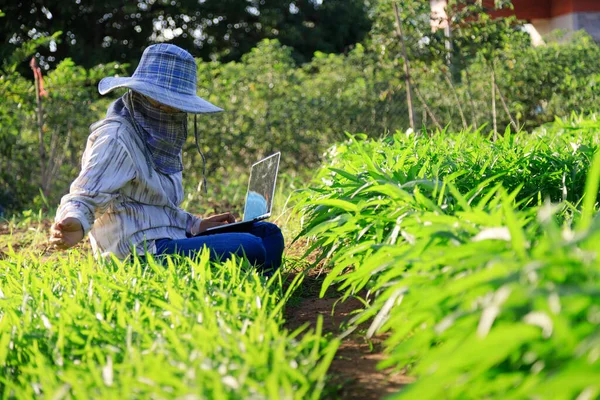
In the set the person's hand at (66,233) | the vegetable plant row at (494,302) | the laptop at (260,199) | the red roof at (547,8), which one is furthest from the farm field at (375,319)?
the red roof at (547,8)

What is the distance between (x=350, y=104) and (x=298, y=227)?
4.91 m

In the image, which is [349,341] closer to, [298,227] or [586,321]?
[586,321]

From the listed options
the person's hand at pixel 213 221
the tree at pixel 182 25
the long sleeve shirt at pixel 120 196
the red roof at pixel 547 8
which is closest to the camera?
the long sleeve shirt at pixel 120 196

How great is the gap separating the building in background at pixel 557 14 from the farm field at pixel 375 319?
42.0ft

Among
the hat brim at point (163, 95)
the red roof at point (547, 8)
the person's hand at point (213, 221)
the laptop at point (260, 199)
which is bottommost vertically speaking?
the person's hand at point (213, 221)

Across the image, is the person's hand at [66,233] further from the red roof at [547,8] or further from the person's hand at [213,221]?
the red roof at [547,8]

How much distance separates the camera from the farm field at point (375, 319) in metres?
1.48

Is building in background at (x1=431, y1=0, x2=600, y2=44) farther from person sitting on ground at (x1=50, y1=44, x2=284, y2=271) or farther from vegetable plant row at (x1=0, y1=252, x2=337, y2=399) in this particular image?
vegetable plant row at (x1=0, y1=252, x2=337, y2=399)

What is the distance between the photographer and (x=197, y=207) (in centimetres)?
700

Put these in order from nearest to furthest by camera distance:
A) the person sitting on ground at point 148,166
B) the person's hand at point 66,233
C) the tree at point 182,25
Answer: the person's hand at point 66,233, the person sitting on ground at point 148,166, the tree at point 182,25

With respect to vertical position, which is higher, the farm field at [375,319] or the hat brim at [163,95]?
the hat brim at [163,95]

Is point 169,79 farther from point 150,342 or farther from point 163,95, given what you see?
point 150,342

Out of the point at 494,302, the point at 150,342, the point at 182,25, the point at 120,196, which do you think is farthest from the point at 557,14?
the point at 494,302

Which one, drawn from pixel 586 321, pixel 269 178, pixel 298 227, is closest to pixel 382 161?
pixel 269 178
